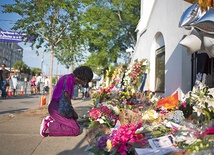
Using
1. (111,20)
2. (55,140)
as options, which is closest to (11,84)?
(111,20)

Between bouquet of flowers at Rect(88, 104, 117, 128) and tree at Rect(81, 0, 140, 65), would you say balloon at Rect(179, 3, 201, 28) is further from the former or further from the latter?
tree at Rect(81, 0, 140, 65)

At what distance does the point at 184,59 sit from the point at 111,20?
745 inches

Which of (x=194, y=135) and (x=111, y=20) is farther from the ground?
(x=111, y=20)

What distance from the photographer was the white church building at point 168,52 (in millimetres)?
6312

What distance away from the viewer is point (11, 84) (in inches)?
672

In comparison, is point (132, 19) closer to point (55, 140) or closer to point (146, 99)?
point (146, 99)

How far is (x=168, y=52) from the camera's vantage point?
7.31 meters

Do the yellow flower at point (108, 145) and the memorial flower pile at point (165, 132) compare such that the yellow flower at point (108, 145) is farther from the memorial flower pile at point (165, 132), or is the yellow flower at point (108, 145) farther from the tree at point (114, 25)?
the tree at point (114, 25)

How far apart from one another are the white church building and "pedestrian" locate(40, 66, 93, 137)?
3102 mm

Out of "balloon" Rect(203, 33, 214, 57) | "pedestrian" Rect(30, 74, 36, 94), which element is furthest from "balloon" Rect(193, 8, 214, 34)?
"pedestrian" Rect(30, 74, 36, 94)

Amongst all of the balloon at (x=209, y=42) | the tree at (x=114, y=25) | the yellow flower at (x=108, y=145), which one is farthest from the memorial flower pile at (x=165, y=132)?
the tree at (x=114, y=25)

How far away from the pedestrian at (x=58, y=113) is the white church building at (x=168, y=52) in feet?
10.2

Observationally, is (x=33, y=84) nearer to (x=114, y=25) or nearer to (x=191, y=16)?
(x=114, y=25)

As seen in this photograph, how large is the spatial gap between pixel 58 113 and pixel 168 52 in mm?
4281
